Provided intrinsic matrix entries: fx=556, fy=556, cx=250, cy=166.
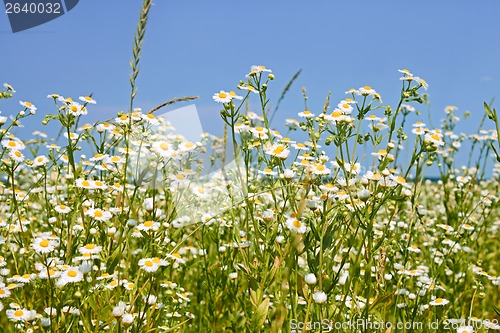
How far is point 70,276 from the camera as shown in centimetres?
170

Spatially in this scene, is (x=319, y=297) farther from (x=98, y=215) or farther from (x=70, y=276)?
(x=98, y=215)

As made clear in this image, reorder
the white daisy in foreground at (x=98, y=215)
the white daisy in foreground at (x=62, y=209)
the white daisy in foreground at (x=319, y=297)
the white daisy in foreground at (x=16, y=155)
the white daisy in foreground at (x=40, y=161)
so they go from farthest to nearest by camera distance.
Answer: the white daisy in foreground at (x=40, y=161) < the white daisy in foreground at (x=16, y=155) < the white daisy in foreground at (x=62, y=209) < the white daisy in foreground at (x=98, y=215) < the white daisy in foreground at (x=319, y=297)

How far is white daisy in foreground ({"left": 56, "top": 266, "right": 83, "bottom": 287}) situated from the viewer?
1678 millimetres

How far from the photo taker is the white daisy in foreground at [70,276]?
5.50 feet

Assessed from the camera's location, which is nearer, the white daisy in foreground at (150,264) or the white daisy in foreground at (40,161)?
the white daisy in foreground at (150,264)

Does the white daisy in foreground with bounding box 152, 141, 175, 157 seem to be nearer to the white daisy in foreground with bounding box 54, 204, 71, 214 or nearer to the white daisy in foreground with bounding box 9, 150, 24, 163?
the white daisy in foreground with bounding box 54, 204, 71, 214

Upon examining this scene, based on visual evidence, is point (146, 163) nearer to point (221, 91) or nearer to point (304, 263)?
point (221, 91)

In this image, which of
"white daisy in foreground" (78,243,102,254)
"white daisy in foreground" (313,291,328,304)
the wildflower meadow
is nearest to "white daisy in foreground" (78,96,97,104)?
the wildflower meadow

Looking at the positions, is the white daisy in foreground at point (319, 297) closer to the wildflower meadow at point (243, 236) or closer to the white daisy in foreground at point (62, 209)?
the wildflower meadow at point (243, 236)

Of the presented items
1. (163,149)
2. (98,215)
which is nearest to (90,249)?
(98,215)

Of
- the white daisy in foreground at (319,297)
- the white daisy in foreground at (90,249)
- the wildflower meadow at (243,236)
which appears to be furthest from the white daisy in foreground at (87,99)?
the white daisy in foreground at (319,297)

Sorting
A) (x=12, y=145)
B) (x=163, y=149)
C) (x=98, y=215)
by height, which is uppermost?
(x=12, y=145)

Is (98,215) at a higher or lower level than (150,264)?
higher

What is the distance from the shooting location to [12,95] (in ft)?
8.82
